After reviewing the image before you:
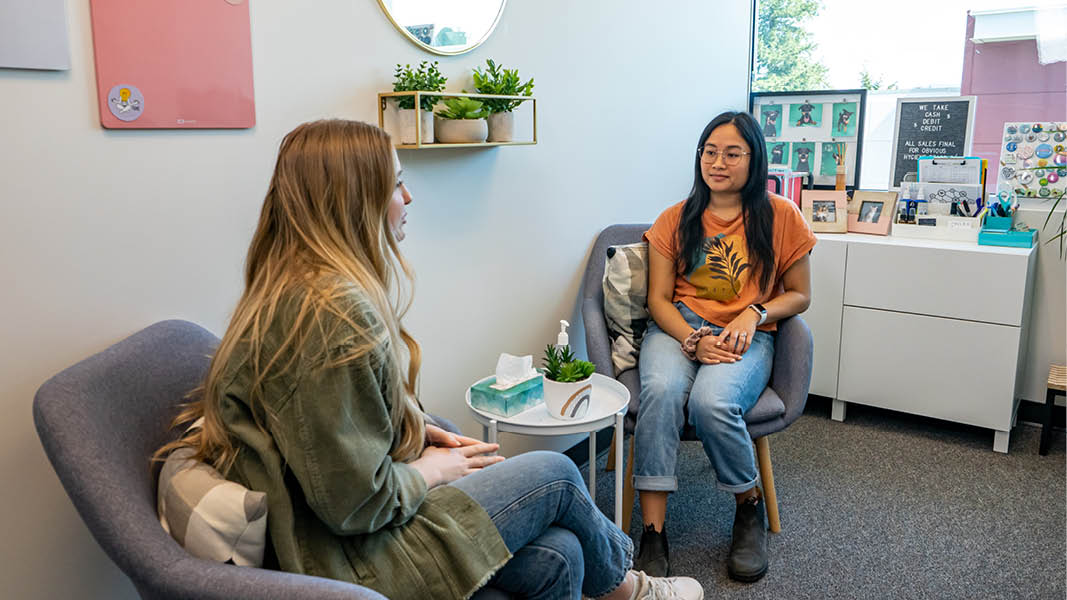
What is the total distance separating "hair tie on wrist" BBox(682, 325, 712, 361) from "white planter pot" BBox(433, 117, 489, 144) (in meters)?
0.83

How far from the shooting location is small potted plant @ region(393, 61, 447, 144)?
1.95m

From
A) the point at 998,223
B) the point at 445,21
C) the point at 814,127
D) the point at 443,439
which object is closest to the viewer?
the point at 443,439

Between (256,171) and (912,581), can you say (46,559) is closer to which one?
(256,171)

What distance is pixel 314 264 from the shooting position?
1300 millimetres

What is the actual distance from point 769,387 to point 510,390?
845 millimetres

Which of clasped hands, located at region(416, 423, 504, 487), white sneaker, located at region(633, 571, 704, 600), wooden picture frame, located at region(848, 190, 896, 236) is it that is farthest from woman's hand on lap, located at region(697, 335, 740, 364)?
wooden picture frame, located at region(848, 190, 896, 236)

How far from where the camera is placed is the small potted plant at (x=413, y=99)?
76.9 inches

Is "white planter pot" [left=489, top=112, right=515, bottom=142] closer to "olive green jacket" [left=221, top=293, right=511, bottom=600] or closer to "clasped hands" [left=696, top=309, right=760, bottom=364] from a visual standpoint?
"clasped hands" [left=696, top=309, right=760, bottom=364]

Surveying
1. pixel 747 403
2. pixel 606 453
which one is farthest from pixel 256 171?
pixel 606 453

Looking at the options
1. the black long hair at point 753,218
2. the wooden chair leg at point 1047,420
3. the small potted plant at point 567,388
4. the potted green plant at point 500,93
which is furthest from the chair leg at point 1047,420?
the potted green plant at point 500,93

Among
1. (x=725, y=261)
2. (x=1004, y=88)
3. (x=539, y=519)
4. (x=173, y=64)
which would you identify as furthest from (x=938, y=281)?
(x=173, y=64)

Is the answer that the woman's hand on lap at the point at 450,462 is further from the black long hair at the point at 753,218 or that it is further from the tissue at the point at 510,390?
the black long hair at the point at 753,218

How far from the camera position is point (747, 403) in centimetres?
227

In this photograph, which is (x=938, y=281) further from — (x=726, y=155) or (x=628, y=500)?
(x=628, y=500)
